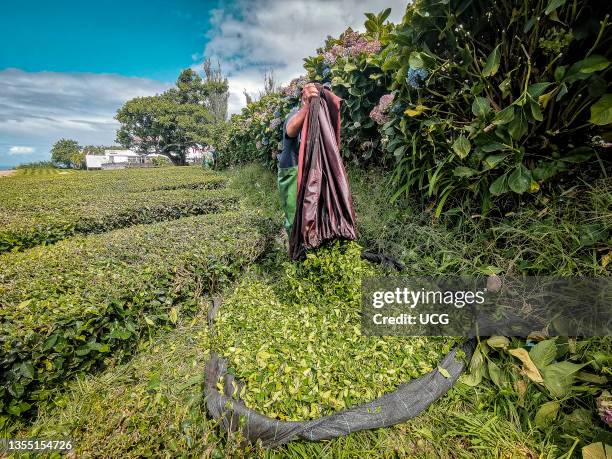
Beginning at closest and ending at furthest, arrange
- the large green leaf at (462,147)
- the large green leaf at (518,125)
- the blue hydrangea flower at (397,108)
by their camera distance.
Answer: the large green leaf at (518,125), the large green leaf at (462,147), the blue hydrangea flower at (397,108)

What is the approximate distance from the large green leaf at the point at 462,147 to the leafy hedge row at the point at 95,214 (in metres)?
5.04

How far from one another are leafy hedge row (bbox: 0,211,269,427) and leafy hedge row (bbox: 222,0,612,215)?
2361 millimetres

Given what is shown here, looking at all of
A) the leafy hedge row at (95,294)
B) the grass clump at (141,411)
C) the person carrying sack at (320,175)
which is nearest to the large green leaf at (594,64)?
the person carrying sack at (320,175)

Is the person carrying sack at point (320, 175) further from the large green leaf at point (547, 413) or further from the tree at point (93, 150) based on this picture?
the tree at point (93, 150)

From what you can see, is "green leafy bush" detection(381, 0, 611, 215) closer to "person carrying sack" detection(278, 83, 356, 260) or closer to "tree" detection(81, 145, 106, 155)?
"person carrying sack" detection(278, 83, 356, 260)

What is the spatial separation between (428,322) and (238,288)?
74.7 inches

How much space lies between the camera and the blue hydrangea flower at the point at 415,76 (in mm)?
2293

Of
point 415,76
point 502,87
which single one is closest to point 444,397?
point 502,87

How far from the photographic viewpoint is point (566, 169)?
204 centimetres

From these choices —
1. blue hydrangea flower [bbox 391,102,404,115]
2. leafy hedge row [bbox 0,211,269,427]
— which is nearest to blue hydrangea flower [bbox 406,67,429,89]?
blue hydrangea flower [bbox 391,102,404,115]

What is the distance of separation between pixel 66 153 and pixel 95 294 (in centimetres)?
8656

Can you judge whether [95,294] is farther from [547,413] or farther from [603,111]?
[603,111]

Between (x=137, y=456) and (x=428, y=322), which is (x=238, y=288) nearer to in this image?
(x=137, y=456)

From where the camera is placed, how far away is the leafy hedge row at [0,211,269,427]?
6.36ft
